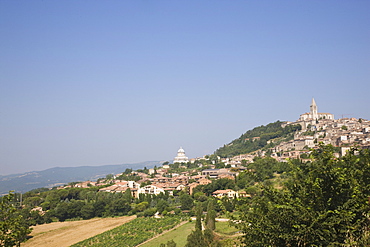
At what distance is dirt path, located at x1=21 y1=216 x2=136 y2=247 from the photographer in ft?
93.7

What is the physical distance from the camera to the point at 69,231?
1284 inches

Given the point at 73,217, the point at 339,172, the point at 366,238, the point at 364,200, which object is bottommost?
the point at 73,217

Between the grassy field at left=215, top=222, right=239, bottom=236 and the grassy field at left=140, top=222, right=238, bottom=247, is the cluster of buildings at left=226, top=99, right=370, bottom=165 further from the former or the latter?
the grassy field at left=140, top=222, right=238, bottom=247

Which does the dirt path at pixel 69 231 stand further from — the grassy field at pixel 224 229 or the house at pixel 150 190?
the grassy field at pixel 224 229

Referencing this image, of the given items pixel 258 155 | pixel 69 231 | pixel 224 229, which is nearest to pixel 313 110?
pixel 258 155

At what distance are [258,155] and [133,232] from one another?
46961mm

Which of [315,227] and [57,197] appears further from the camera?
[57,197]

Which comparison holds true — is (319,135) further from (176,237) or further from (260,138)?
(176,237)

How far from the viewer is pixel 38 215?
124 ft

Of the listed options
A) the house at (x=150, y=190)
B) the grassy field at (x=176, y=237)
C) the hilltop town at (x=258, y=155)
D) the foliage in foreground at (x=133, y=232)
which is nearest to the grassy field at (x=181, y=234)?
the grassy field at (x=176, y=237)

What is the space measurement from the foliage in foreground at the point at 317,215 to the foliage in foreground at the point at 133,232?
67.8ft

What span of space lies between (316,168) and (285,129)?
84312mm

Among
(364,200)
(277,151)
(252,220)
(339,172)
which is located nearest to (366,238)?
(364,200)

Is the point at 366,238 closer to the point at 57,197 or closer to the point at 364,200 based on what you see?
the point at 364,200
